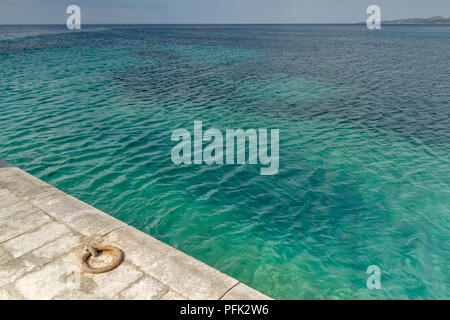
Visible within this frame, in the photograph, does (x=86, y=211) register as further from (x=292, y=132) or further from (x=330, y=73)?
(x=330, y=73)

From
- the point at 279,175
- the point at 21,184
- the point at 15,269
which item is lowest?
the point at 15,269

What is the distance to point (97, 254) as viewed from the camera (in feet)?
20.1

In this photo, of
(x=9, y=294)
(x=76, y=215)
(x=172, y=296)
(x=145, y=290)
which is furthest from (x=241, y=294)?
(x=76, y=215)

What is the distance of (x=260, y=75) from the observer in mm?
31969

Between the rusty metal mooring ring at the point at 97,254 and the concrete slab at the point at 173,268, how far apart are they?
0.63 ft

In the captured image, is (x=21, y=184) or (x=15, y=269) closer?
(x=15, y=269)

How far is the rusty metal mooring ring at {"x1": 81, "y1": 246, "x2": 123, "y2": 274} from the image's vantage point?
568 centimetres

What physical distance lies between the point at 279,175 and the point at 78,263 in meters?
8.08

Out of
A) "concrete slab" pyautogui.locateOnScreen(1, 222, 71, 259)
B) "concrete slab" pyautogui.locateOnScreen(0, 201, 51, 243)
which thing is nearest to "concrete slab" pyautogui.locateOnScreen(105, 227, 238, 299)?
"concrete slab" pyautogui.locateOnScreen(1, 222, 71, 259)

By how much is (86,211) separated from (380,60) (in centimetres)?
4624

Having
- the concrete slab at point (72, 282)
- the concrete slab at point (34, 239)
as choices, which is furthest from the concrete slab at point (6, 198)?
the concrete slab at point (72, 282)

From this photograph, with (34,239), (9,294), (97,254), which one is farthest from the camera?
(34,239)

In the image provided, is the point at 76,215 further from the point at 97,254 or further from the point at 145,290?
the point at 145,290
